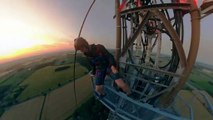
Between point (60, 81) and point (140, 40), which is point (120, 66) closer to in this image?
point (140, 40)

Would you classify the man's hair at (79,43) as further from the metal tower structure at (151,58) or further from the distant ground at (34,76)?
the distant ground at (34,76)

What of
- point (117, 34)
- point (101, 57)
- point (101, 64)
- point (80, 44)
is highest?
point (117, 34)

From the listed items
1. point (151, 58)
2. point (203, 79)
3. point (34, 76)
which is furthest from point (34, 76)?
point (203, 79)

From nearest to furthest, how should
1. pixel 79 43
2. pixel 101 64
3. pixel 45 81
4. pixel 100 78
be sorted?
pixel 79 43 < pixel 101 64 < pixel 100 78 < pixel 45 81

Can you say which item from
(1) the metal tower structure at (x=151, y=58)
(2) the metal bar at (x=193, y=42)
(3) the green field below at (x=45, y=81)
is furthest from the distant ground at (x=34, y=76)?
(2) the metal bar at (x=193, y=42)

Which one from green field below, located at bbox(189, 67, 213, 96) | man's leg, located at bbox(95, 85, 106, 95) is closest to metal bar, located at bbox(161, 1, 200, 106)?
man's leg, located at bbox(95, 85, 106, 95)

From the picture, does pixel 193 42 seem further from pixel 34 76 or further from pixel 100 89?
pixel 34 76
